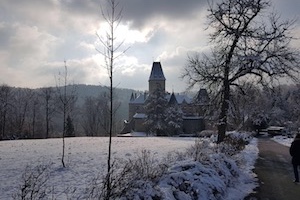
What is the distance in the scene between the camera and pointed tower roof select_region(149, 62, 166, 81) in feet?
312

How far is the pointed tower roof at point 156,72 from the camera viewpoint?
95188 millimetres

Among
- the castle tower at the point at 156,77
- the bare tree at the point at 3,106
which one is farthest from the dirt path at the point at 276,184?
the castle tower at the point at 156,77

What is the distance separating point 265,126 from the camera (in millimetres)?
69062

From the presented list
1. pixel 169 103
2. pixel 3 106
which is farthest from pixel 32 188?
pixel 169 103

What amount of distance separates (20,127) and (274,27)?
196ft

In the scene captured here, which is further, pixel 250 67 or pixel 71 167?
pixel 250 67

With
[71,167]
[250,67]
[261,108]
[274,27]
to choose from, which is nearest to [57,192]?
[71,167]

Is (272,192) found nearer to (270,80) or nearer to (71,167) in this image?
(71,167)

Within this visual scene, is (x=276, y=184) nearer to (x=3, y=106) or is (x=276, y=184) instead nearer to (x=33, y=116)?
(x=3, y=106)

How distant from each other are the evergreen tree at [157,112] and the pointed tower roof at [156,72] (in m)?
27.8

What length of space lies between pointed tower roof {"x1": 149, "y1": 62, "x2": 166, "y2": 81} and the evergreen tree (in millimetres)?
27771

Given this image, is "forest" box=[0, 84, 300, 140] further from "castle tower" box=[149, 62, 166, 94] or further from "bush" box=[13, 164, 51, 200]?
"castle tower" box=[149, 62, 166, 94]

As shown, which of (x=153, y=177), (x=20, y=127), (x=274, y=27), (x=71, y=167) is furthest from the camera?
(x=20, y=127)

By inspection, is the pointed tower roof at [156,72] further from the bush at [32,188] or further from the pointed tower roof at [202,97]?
the bush at [32,188]
